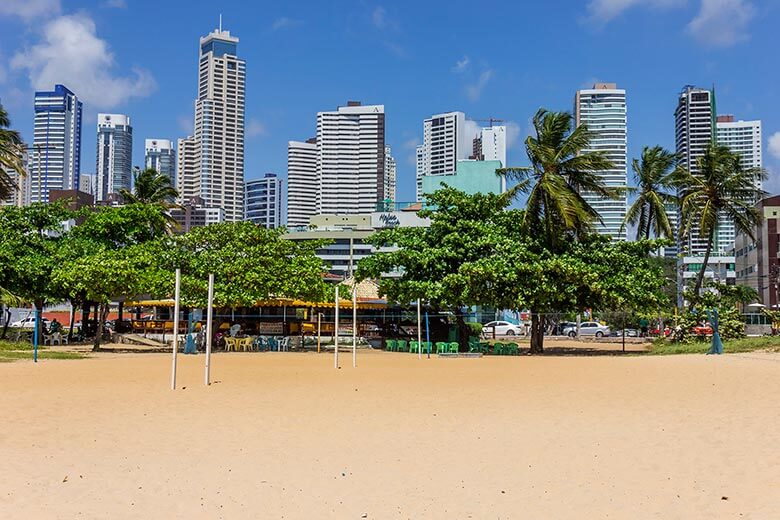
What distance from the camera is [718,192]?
3077 centimetres

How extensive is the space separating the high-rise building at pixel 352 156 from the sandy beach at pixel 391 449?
174 m

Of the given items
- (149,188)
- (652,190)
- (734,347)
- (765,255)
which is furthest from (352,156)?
(734,347)

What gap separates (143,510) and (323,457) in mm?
2298

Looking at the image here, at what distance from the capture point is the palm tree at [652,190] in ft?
108

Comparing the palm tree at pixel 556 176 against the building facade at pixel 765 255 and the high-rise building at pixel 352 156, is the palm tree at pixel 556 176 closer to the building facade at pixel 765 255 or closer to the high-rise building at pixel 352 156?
the building facade at pixel 765 255

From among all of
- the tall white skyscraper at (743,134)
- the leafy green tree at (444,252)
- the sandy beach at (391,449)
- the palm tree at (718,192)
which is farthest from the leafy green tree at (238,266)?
the tall white skyscraper at (743,134)

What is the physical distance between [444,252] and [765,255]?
40145mm

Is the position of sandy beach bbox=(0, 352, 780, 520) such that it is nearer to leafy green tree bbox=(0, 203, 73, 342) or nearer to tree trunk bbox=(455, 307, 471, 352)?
tree trunk bbox=(455, 307, 471, 352)

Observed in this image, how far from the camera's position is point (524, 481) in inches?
268

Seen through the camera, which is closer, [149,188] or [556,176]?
[556,176]

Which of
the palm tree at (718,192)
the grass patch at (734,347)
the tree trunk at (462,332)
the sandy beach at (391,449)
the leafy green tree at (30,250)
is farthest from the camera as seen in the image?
the palm tree at (718,192)

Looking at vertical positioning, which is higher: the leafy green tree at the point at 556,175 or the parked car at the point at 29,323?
the leafy green tree at the point at 556,175

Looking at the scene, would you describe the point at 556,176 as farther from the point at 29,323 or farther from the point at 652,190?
the point at 29,323

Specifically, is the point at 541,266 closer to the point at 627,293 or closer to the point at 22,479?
the point at 627,293
